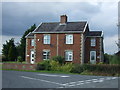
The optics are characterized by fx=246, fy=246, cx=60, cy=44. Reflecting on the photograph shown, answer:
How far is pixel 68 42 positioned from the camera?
4144 centimetres

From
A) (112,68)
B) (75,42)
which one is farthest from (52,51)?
(112,68)

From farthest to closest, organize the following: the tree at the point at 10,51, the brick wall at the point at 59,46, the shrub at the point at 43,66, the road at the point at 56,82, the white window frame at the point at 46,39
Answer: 1. the tree at the point at 10,51
2. the white window frame at the point at 46,39
3. the brick wall at the point at 59,46
4. the shrub at the point at 43,66
5. the road at the point at 56,82

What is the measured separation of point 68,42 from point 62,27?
3421 millimetres

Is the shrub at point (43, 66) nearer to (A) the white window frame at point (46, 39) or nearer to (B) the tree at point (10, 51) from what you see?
(A) the white window frame at point (46, 39)

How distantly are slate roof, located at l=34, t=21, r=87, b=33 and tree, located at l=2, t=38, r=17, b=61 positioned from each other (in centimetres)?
2345

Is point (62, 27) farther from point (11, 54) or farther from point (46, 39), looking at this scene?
point (11, 54)

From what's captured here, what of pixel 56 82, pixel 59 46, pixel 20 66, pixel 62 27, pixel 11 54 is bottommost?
pixel 56 82

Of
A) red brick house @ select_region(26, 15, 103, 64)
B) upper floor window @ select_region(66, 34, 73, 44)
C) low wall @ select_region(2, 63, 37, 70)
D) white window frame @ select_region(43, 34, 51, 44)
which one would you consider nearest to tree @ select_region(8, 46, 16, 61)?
red brick house @ select_region(26, 15, 103, 64)

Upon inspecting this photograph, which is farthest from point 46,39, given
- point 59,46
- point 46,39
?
point 59,46

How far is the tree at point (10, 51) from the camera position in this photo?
6606 centimetres

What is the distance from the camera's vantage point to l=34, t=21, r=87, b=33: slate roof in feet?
137

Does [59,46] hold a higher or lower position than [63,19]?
lower

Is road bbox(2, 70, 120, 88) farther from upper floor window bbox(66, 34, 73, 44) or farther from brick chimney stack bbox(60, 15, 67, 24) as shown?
brick chimney stack bbox(60, 15, 67, 24)

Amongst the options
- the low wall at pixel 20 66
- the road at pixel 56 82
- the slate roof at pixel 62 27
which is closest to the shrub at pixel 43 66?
the low wall at pixel 20 66
